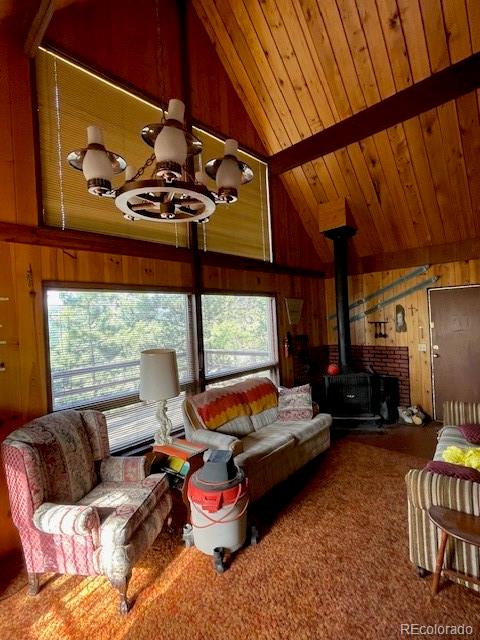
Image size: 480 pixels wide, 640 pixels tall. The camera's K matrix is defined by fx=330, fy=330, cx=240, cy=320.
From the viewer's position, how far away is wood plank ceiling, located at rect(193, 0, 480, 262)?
3131 millimetres

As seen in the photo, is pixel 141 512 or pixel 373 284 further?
pixel 373 284

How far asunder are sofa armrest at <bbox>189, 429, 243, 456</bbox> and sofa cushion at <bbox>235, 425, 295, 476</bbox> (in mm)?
82

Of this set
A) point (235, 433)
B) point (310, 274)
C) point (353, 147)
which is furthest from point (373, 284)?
point (235, 433)

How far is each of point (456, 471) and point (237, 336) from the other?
2741 millimetres

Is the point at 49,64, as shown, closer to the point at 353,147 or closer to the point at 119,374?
the point at 119,374

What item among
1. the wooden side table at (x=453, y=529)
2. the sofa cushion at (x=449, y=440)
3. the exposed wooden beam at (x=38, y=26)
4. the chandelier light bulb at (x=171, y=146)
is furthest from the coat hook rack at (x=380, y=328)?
the exposed wooden beam at (x=38, y=26)

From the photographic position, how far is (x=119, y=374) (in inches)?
116

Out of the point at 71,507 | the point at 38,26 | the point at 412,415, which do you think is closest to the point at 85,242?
the point at 38,26

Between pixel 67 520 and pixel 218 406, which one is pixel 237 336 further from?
pixel 67 520

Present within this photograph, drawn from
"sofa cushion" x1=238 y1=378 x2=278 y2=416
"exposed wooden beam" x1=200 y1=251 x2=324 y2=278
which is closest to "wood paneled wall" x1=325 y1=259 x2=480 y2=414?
"exposed wooden beam" x1=200 y1=251 x2=324 y2=278

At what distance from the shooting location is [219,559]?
2.08 meters

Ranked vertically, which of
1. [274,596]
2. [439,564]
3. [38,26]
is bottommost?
[274,596]

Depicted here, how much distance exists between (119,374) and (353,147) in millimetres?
3754

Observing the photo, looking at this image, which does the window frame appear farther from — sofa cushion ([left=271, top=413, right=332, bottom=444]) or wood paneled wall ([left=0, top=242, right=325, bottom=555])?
wood paneled wall ([left=0, top=242, right=325, bottom=555])
